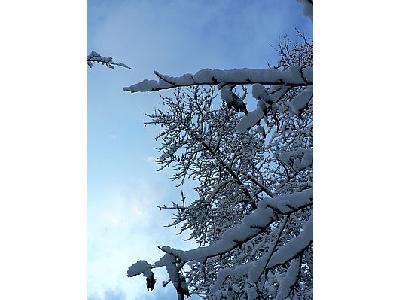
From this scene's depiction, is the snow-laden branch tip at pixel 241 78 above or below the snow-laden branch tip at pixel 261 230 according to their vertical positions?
above

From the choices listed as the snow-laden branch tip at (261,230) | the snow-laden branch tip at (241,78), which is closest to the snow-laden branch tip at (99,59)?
the snow-laden branch tip at (241,78)

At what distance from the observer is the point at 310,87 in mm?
1368

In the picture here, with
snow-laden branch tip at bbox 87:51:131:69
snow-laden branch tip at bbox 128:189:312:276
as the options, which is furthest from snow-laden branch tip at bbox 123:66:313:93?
snow-laden branch tip at bbox 87:51:131:69

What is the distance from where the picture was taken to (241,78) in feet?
4.56

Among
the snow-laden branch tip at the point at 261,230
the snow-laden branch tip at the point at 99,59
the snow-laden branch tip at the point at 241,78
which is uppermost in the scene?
the snow-laden branch tip at the point at 99,59

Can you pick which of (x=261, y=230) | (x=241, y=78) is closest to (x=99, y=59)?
(x=241, y=78)

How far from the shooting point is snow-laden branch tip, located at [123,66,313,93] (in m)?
1.36

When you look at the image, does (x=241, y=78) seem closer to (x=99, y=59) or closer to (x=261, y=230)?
(x=261, y=230)

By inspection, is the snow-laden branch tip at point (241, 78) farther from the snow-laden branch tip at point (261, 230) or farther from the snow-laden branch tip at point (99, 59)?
the snow-laden branch tip at point (99, 59)

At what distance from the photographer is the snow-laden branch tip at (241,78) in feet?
4.47

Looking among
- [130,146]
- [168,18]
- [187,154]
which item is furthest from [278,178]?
[130,146]
